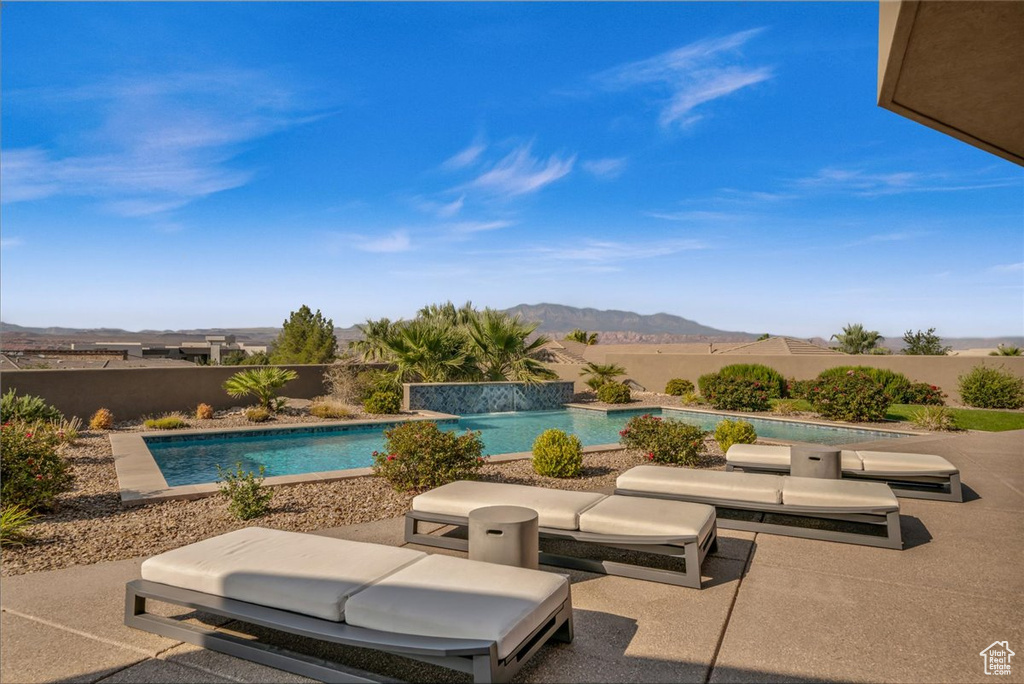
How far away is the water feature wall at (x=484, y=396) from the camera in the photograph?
16.6 metres

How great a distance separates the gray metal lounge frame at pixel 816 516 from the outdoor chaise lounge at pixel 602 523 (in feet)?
2.46

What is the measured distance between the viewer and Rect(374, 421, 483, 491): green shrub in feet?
22.3

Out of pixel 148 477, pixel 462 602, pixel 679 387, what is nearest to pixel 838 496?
pixel 462 602

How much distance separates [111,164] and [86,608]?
23.1 m

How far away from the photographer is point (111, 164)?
21.8 metres

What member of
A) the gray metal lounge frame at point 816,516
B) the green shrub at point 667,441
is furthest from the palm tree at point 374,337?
the gray metal lounge frame at point 816,516

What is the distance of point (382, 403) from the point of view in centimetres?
1521

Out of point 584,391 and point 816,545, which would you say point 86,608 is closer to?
point 816,545

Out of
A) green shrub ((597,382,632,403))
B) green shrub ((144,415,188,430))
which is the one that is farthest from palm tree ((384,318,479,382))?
green shrub ((144,415,188,430))

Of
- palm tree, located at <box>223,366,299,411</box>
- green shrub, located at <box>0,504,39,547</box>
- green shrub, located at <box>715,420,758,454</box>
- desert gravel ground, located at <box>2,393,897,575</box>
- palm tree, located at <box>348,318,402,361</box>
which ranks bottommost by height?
desert gravel ground, located at <box>2,393,897,575</box>

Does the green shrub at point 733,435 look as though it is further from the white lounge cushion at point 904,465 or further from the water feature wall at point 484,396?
the water feature wall at point 484,396

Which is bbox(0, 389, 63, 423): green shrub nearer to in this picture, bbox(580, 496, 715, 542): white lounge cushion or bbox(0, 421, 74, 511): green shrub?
bbox(0, 421, 74, 511): green shrub

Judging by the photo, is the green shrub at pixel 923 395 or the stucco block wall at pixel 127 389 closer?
the stucco block wall at pixel 127 389

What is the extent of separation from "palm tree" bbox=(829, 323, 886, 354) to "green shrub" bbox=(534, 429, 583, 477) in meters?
35.9
